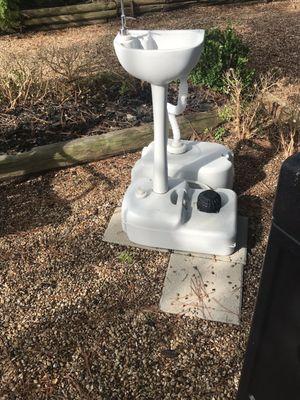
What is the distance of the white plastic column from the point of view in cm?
237

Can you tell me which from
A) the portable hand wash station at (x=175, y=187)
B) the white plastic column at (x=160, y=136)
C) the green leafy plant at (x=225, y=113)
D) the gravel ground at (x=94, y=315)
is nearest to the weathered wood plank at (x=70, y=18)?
the green leafy plant at (x=225, y=113)

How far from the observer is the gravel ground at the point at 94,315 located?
2150 mm

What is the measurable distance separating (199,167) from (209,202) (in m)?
0.44

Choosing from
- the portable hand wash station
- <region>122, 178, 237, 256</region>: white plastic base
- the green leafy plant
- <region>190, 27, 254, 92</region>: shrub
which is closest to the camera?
the portable hand wash station

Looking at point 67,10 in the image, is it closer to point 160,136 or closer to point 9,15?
point 9,15

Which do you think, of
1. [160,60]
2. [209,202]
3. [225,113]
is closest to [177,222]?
[209,202]

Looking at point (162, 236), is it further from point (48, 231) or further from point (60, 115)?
point (60, 115)

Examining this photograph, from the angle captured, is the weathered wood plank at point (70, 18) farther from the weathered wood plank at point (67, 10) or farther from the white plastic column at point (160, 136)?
the white plastic column at point (160, 136)

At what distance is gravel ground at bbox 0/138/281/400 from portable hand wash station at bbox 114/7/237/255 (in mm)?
263

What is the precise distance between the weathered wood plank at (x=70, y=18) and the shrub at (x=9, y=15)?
0.78ft

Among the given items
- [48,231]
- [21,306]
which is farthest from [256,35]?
[21,306]

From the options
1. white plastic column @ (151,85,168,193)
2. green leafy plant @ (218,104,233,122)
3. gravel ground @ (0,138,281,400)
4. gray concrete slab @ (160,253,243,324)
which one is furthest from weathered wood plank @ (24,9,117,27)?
gray concrete slab @ (160,253,243,324)

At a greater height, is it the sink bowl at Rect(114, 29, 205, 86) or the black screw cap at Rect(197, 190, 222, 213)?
the sink bowl at Rect(114, 29, 205, 86)

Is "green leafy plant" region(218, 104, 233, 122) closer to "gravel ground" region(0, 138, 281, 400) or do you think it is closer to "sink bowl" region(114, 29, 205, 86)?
"gravel ground" region(0, 138, 281, 400)
